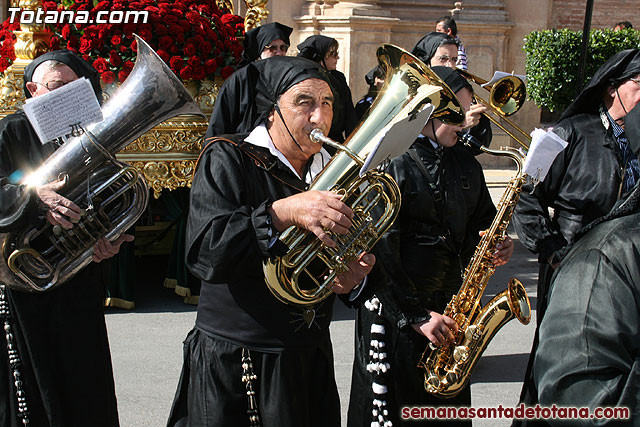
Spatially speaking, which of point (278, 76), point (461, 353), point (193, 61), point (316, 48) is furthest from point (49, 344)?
point (316, 48)

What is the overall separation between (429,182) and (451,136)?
0.22m

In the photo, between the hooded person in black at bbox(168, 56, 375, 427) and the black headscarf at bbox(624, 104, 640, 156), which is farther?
the hooded person in black at bbox(168, 56, 375, 427)

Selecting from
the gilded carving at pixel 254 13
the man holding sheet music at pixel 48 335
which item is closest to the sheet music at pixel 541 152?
the man holding sheet music at pixel 48 335

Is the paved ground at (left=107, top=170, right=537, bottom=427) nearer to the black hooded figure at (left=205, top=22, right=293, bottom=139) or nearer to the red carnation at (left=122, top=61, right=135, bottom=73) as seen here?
the black hooded figure at (left=205, top=22, right=293, bottom=139)

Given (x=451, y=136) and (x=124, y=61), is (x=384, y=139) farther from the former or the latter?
(x=124, y=61)

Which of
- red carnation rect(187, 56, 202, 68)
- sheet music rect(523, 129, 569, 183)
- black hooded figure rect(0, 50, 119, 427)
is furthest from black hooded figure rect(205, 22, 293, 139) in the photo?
sheet music rect(523, 129, 569, 183)

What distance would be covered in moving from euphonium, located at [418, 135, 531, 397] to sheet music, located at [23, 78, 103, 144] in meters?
1.57

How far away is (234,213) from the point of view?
93.9 inches

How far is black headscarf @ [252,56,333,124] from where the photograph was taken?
253 centimetres

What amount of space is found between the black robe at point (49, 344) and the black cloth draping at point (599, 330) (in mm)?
2033

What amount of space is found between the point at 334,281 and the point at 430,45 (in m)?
3.48

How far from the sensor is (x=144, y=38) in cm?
569

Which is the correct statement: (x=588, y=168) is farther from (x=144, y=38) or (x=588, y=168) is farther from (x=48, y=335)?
(x=144, y=38)

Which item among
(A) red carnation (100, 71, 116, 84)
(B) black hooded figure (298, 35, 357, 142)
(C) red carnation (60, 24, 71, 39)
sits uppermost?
(C) red carnation (60, 24, 71, 39)
